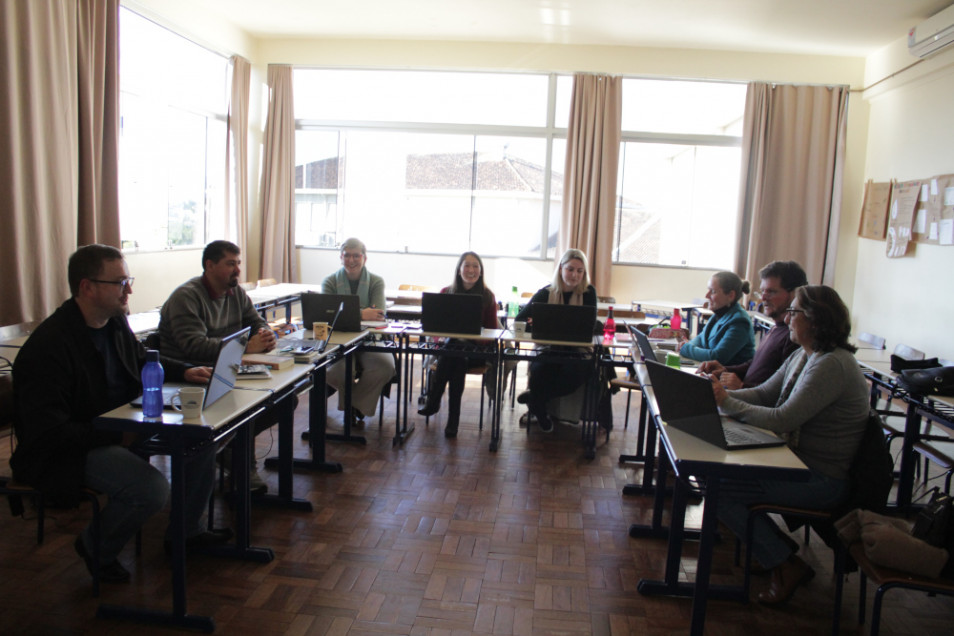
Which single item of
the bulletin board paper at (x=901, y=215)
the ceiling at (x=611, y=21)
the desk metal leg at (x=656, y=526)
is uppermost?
the ceiling at (x=611, y=21)

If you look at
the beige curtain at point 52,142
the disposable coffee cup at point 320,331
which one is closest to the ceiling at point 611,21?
the beige curtain at point 52,142

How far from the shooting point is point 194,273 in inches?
274

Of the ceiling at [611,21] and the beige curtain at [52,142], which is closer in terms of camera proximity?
the beige curtain at [52,142]

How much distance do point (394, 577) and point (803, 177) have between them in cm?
660

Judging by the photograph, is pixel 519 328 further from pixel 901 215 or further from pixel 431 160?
pixel 431 160

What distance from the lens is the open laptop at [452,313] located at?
4234 millimetres

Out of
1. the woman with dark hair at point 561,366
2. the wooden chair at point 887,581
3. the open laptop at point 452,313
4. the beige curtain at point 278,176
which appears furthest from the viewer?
the beige curtain at point 278,176

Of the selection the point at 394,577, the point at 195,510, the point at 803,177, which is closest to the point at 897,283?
the point at 803,177

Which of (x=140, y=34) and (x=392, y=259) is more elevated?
(x=140, y=34)

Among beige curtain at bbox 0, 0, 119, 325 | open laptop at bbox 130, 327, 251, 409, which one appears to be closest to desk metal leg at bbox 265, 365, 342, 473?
open laptop at bbox 130, 327, 251, 409

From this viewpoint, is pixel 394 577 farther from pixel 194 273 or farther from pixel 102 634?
pixel 194 273

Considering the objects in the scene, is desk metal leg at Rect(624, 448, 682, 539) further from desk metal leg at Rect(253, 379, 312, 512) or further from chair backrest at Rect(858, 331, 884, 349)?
chair backrest at Rect(858, 331, 884, 349)

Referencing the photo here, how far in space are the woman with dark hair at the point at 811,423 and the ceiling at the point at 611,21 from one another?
4312 millimetres

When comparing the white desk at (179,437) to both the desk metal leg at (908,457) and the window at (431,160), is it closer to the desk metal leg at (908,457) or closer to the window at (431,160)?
the desk metal leg at (908,457)
